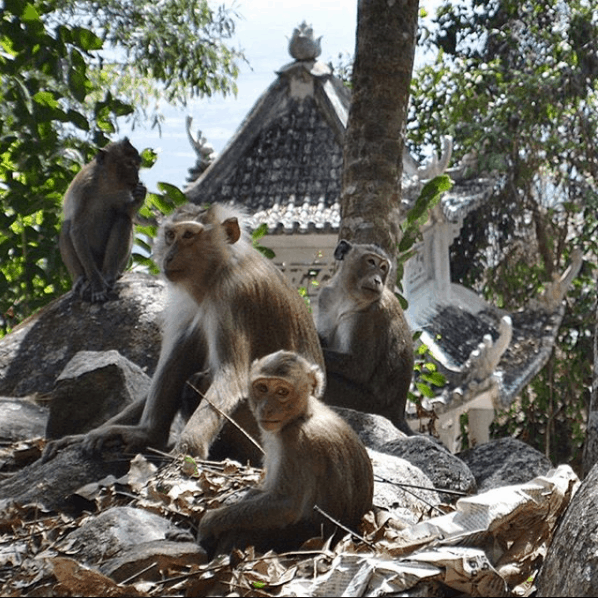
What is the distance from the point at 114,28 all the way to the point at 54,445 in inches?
401

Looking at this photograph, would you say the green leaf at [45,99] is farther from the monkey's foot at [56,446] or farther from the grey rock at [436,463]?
the grey rock at [436,463]

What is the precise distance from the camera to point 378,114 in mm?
7578

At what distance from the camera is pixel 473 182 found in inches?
738

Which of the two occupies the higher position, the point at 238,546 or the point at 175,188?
the point at 175,188

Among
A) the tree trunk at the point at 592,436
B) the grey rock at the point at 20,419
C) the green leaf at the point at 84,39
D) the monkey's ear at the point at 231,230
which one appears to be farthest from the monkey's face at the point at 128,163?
the tree trunk at the point at 592,436

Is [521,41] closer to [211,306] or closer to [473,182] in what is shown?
[473,182]

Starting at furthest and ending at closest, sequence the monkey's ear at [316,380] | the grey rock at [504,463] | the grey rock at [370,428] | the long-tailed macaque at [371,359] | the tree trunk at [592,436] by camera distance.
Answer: the long-tailed macaque at [371,359], the grey rock at [370,428], the grey rock at [504,463], the tree trunk at [592,436], the monkey's ear at [316,380]

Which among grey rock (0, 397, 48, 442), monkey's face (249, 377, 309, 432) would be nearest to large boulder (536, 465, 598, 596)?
monkey's face (249, 377, 309, 432)

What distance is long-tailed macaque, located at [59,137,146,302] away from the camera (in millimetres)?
8312

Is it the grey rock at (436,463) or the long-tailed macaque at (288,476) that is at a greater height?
the long-tailed macaque at (288,476)

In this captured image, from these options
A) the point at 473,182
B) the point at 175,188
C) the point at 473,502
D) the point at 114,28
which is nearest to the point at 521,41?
the point at 473,182

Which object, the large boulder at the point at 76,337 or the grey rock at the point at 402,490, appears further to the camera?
the large boulder at the point at 76,337

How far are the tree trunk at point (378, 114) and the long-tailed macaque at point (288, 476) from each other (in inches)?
143

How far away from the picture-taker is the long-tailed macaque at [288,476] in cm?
397
